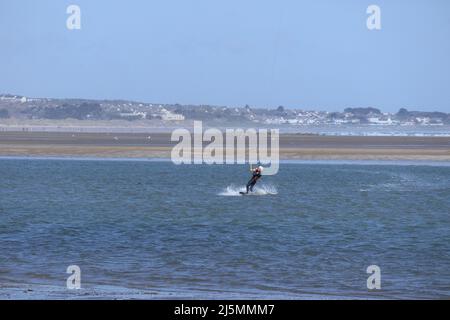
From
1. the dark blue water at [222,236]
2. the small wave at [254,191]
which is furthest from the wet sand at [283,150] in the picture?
the small wave at [254,191]

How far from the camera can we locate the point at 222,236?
25.6 meters

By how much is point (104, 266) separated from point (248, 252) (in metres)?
3.92

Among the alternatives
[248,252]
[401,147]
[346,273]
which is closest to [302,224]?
[248,252]

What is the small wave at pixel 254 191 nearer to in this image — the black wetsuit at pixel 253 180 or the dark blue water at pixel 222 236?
the dark blue water at pixel 222 236

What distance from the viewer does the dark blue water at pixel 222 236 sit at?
1814cm

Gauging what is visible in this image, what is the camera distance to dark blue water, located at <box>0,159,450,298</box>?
1814cm

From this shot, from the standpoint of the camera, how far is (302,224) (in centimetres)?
2916

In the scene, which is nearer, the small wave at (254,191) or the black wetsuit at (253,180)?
the black wetsuit at (253,180)

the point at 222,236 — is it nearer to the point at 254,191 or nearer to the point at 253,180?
the point at 253,180

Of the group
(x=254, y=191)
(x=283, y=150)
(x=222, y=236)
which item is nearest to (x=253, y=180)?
(x=254, y=191)

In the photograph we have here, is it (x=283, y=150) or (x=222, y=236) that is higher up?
(x=222, y=236)

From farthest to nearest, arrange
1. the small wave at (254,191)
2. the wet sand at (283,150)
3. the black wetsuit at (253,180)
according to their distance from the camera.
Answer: the wet sand at (283,150) < the small wave at (254,191) < the black wetsuit at (253,180)

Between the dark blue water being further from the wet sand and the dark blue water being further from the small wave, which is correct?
the wet sand
